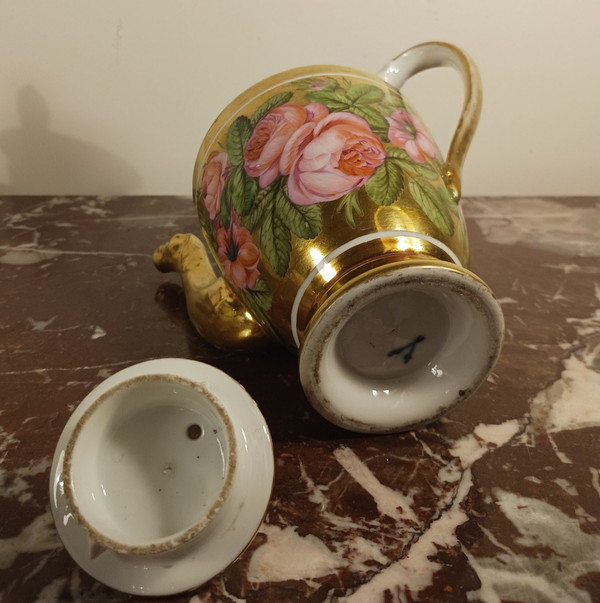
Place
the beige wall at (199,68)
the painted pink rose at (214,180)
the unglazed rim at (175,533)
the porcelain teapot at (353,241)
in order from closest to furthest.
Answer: the unglazed rim at (175,533) → the porcelain teapot at (353,241) → the painted pink rose at (214,180) → the beige wall at (199,68)

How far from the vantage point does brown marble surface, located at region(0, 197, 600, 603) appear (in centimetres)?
50

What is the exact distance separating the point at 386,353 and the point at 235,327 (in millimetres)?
207

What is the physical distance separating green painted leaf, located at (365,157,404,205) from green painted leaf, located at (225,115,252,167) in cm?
15

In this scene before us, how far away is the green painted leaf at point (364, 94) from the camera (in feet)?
1.93

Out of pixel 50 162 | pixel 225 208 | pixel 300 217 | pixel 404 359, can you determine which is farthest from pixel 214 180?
pixel 50 162

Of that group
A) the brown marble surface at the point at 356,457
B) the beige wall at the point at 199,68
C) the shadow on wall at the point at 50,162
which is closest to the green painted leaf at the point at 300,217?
the brown marble surface at the point at 356,457

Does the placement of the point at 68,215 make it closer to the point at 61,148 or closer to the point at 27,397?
the point at 61,148

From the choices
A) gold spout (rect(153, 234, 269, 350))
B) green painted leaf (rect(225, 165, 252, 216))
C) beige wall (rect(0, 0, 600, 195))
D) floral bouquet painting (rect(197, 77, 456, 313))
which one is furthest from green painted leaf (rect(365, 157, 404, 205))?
beige wall (rect(0, 0, 600, 195))

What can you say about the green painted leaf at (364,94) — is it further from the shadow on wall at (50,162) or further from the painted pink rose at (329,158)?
the shadow on wall at (50,162)

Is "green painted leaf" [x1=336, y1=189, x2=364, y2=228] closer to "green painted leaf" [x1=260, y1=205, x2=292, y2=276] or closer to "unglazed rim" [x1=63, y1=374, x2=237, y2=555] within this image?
"green painted leaf" [x1=260, y1=205, x2=292, y2=276]

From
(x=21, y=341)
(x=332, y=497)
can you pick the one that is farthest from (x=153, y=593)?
(x=21, y=341)

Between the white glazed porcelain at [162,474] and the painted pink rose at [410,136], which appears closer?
the white glazed porcelain at [162,474]

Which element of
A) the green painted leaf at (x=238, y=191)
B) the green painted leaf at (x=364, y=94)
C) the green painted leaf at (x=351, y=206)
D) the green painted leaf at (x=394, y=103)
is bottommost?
the green painted leaf at (x=238, y=191)

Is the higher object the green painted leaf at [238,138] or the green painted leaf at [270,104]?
the green painted leaf at [270,104]
